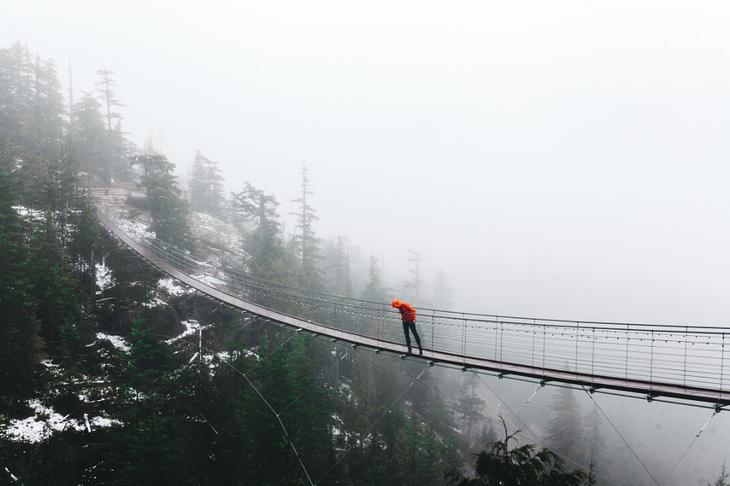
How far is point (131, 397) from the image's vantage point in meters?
15.7

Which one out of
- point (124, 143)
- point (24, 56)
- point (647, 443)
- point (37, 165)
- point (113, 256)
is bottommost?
point (647, 443)

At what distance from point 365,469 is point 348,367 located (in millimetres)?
9146

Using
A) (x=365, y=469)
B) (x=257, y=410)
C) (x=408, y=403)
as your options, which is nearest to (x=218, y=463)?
(x=257, y=410)

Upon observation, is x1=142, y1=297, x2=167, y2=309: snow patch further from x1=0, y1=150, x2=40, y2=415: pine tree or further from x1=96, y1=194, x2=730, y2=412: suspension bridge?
x1=0, y1=150, x2=40, y2=415: pine tree

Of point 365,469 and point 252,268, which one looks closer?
point 365,469

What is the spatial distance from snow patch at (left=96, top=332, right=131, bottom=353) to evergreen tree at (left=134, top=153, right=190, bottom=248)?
348 inches

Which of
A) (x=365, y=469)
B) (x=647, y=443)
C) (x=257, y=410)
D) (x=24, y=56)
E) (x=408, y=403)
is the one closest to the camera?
(x=257, y=410)

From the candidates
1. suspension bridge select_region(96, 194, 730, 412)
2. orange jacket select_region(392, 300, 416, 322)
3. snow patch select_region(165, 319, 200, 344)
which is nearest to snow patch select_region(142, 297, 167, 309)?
snow patch select_region(165, 319, 200, 344)

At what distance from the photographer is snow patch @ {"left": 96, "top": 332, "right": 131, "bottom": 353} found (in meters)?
19.0

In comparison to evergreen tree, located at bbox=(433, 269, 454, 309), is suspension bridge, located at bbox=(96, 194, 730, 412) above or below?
above

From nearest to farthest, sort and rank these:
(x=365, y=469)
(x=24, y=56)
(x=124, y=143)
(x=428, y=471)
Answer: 1. (x=428, y=471)
2. (x=365, y=469)
3. (x=24, y=56)
4. (x=124, y=143)

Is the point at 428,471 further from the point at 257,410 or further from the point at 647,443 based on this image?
the point at 647,443

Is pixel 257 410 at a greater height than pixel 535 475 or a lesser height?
lesser

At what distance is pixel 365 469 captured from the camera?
23.0m
